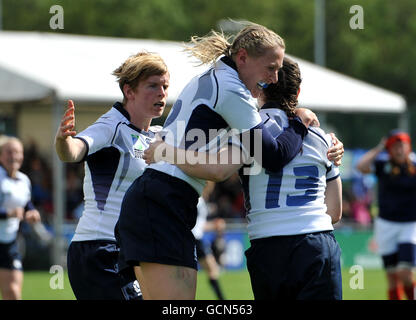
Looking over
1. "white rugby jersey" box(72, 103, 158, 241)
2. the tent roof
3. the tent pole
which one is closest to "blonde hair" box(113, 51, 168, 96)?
"white rugby jersey" box(72, 103, 158, 241)

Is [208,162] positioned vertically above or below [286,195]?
above

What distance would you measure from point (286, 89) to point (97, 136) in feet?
3.72

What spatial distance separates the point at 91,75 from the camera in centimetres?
1673

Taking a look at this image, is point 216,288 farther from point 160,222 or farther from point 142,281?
point 160,222

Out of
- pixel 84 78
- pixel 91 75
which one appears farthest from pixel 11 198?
pixel 91 75

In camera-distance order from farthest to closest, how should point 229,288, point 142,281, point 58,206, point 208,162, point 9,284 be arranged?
point 58,206
point 229,288
point 9,284
point 142,281
point 208,162

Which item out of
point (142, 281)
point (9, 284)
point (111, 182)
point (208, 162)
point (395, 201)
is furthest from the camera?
point (395, 201)

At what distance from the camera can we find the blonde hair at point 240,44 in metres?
4.38

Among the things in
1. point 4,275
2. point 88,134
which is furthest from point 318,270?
point 4,275

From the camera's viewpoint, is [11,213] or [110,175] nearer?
[110,175]

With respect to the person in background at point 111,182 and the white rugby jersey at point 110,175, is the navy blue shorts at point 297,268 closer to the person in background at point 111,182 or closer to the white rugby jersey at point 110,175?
the person in background at point 111,182

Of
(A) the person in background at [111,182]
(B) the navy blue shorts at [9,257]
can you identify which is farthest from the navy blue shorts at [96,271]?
(B) the navy blue shorts at [9,257]

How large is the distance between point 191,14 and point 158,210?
39.3 m
